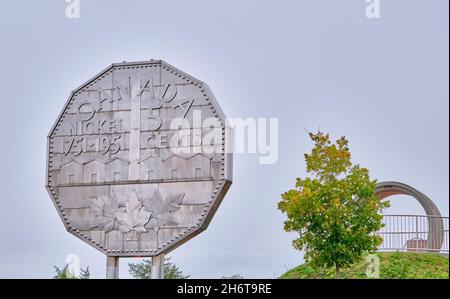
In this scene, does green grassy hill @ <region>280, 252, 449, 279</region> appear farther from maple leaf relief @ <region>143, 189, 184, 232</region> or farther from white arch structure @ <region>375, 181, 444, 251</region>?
maple leaf relief @ <region>143, 189, 184, 232</region>

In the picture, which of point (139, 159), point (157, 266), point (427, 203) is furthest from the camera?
point (427, 203)

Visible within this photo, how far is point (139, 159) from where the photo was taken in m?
22.1

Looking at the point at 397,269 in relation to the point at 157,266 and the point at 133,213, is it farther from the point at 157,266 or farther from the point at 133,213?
the point at 133,213

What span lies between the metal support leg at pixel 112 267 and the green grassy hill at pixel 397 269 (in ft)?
25.8

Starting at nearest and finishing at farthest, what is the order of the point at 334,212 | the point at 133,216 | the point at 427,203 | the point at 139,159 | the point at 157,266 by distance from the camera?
the point at 157,266, the point at 133,216, the point at 139,159, the point at 334,212, the point at 427,203

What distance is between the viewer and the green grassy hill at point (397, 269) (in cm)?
2770

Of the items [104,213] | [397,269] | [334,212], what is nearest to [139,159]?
[104,213]

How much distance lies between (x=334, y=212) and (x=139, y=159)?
6216 mm

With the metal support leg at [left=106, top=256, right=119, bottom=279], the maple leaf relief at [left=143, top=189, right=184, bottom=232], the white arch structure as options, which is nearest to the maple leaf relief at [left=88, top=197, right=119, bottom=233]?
the metal support leg at [left=106, top=256, right=119, bottom=279]

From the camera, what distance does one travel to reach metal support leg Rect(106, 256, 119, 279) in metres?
22.1

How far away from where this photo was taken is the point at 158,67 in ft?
73.7

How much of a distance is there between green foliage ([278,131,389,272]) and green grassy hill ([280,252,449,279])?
210 cm

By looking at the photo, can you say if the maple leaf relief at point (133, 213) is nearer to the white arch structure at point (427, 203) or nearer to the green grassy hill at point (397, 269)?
the green grassy hill at point (397, 269)
